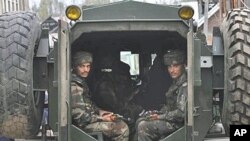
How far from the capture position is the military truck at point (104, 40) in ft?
15.7

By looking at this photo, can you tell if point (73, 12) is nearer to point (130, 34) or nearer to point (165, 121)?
point (130, 34)

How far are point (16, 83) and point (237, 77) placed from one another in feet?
6.54

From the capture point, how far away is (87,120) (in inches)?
203

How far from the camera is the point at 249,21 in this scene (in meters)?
5.35

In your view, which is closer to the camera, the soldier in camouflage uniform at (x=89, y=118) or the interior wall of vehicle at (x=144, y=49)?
the soldier in camouflage uniform at (x=89, y=118)

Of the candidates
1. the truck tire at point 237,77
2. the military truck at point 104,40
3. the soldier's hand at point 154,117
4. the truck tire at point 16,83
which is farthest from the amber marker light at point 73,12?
the truck tire at point 237,77

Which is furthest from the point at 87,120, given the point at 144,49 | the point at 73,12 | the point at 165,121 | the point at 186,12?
the point at 144,49

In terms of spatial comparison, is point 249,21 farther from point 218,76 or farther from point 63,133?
point 63,133

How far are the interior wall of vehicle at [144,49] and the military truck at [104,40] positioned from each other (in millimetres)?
20

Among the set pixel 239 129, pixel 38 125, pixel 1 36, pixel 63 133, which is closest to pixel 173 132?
pixel 239 129

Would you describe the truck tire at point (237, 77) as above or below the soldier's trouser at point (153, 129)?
above

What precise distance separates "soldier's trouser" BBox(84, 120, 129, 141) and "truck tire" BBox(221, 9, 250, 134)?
922mm

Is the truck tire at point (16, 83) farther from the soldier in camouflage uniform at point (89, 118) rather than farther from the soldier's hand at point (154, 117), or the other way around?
the soldier's hand at point (154, 117)

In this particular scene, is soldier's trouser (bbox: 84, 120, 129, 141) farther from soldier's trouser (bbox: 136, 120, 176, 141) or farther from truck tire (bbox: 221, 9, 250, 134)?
truck tire (bbox: 221, 9, 250, 134)
